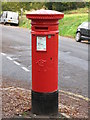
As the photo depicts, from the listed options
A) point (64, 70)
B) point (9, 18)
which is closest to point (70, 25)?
point (9, 18)

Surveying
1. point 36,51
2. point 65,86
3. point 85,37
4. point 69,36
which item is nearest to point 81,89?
point 65,86

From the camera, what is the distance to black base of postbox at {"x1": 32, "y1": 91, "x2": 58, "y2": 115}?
5.44 m

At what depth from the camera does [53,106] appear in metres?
5.46

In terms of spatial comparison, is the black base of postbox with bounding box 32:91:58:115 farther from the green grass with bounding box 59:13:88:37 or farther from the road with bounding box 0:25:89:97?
the green grass with bounding box 59:13:88:37

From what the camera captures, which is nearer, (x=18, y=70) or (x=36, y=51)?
(x=36, y=51)

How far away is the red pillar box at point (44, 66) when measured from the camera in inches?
211

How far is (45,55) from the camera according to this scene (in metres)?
5.40

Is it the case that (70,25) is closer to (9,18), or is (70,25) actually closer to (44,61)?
(9,18)

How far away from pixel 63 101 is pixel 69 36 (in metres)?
18.2

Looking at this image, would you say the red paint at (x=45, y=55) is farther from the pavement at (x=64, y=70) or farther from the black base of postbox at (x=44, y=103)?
the pavement at (x=64, y=70)

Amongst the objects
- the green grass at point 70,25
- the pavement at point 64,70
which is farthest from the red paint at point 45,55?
the green grass at point 70,25

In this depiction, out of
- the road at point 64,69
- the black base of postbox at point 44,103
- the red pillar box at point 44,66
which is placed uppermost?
the red pillar box at point 44,66

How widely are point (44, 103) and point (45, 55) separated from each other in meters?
0.78

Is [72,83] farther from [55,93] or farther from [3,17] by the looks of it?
[3,17]
